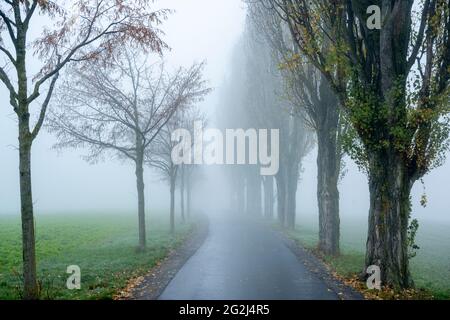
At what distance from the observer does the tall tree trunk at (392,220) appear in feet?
34.9

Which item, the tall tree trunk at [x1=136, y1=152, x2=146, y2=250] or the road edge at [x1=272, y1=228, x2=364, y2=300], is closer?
the road edge at [x1=272, y1=228, x2=364, y2=300]

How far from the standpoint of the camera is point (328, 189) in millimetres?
17000

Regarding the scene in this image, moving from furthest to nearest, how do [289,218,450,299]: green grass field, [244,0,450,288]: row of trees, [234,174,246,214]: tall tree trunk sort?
[234,174,246,214]: tall tree trunk < [289,218,450,299]: green grass field < [244,0,450,288]: row of trees

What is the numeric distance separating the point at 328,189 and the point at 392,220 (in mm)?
6253

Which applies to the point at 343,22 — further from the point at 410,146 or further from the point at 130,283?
the point at 130,283

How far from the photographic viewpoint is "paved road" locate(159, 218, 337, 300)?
9.41m

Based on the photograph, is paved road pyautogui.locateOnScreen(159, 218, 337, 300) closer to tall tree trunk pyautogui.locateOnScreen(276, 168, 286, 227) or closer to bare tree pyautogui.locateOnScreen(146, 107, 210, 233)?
bare tree pyautogui.locateOnScreen(146, 107, 210, 233)

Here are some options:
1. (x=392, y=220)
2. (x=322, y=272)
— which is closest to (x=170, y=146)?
(x=322, y=272)

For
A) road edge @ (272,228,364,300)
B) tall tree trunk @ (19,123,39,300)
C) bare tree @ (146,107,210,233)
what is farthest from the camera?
bare tree @ (146,107,210,233)

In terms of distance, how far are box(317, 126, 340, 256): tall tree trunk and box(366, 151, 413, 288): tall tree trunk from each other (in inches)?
228

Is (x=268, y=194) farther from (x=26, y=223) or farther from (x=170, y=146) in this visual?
(x=26, y=223)

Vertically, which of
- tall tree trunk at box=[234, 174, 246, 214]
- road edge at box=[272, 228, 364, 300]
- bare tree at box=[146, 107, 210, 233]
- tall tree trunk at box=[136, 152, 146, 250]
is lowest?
tall tree trunk at box=[234, 174, 246, 214]

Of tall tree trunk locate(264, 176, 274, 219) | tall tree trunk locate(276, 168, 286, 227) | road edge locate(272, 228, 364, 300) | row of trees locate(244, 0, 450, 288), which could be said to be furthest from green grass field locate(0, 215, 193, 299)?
tall tree trunk locate(264, 176, 274, 219)
